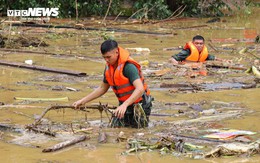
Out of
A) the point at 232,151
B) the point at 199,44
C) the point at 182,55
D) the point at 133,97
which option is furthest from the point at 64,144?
the point at 182,55

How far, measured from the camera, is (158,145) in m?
6.72

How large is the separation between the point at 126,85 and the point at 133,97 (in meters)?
0.41

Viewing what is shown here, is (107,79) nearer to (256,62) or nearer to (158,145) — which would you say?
(158,145)

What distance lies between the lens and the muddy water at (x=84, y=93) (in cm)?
663

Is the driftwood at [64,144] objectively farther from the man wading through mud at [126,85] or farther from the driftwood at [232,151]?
the driftwood at [232,151]

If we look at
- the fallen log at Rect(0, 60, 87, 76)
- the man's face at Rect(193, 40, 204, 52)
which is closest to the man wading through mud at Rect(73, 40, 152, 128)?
the fallen log at Rect(0, 60, 87, 76)

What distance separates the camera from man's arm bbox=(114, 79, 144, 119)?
734cm

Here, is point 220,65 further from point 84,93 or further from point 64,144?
point 64,144

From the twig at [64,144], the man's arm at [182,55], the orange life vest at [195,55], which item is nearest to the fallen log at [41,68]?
the man's arm at [182,55]

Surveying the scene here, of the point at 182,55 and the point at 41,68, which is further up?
the point at 182,55

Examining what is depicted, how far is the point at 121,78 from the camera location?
7.83 meters

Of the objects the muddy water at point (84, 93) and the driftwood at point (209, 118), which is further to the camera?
the driftwood at point (209, 118)

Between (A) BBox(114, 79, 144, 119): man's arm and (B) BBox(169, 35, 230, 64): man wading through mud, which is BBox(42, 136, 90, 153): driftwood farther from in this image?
(B) BBox(169, 35, 230, 64): man wading through mud

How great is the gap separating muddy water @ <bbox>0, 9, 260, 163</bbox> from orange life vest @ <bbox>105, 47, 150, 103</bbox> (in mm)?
466
